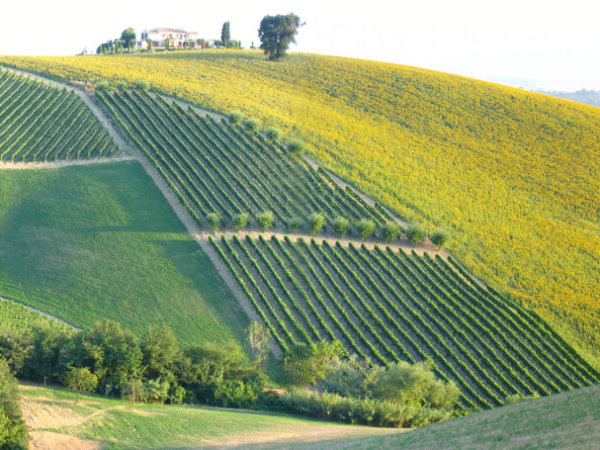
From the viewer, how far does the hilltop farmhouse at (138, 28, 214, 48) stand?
145 meters

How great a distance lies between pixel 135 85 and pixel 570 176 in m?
67.2

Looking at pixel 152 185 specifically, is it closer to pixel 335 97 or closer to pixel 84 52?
pixel 335 97

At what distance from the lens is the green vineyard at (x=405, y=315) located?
41.7 metres

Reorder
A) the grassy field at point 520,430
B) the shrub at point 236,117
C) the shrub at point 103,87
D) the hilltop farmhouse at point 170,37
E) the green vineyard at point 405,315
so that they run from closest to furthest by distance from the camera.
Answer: the grassy field at point 520,430, the green vineyard at point 405,315, the shrub at point 236,117, the shrub at point 103,87, the hilltop farmhouse at point 170,37

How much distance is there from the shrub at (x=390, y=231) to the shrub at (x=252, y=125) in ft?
83.9

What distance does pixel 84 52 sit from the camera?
13175cm

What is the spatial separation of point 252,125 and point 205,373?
4377cm

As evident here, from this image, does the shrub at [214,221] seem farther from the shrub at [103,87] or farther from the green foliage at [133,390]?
the shrub at [103,87]

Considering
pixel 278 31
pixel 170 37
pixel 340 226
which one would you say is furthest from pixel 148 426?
pixel 170 37

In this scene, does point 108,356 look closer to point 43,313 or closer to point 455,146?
point 43,313

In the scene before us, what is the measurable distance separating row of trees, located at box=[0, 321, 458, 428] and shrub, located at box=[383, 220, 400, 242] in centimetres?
1976

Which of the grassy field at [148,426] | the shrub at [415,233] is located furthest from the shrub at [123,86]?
the grassy field at [148,426]

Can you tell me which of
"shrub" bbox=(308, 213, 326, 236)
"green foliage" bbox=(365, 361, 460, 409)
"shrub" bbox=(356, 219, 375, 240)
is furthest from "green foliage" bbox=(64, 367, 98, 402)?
"shrub" bbox=(356, 219, 375, 240)

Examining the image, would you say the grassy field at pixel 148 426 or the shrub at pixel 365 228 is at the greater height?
the shrub at pixel 365 228
